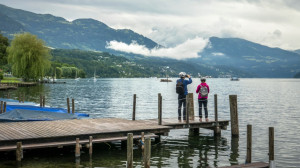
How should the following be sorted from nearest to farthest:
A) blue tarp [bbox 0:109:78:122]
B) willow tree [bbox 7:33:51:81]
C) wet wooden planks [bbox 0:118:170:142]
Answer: wet wooden planks [bbox 0:118:170:142]
blue tarp [bbox 0:109:78:122]
willow tree [bbox 7:33:51:81]

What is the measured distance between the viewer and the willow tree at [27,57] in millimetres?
88688

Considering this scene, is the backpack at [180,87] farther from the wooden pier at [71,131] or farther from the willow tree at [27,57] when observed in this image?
the willow tree at [27,57]

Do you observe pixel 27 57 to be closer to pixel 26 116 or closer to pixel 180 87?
pixel 26 116

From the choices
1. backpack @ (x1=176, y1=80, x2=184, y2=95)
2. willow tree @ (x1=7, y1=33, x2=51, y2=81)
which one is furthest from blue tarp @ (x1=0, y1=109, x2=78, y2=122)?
willow tree @ (x1=7, y1=33, x2=51, y2=81)

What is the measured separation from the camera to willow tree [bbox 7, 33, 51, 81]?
291ft

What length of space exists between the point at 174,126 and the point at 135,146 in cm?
305

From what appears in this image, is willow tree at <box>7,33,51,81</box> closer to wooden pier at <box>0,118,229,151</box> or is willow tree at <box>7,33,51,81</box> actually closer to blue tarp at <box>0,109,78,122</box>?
blue tarp at <box>0,109,78,122</box>

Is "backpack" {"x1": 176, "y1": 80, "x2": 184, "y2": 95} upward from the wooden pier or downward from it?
upward

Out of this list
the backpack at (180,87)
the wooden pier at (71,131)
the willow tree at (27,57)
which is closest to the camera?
the wooden pier at (71,131)

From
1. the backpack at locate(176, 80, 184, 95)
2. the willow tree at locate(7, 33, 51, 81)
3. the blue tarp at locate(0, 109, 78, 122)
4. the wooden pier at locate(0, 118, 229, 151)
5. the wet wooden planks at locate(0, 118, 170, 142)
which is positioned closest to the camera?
the wooden pier at locate(0, 118, 229, 151)

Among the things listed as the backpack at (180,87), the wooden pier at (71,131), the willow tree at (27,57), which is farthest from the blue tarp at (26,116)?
the willow tree at (27,57)

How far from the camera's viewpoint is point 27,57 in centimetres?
8869

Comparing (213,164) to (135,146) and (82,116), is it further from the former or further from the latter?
(82,116)

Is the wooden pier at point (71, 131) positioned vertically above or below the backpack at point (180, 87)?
below
